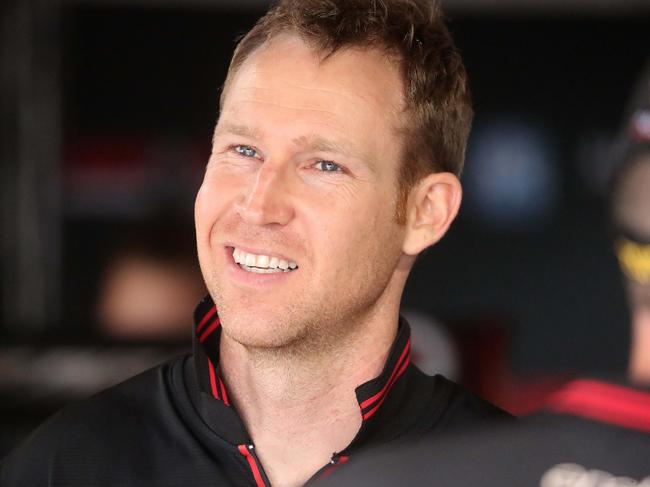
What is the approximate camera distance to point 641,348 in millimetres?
1237

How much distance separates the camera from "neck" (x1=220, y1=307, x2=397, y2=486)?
80.4 inches

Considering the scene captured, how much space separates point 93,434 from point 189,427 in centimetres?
17

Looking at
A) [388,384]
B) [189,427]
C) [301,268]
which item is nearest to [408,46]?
[301,268]

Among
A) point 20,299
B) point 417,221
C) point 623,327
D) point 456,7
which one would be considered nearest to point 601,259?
point 623,327

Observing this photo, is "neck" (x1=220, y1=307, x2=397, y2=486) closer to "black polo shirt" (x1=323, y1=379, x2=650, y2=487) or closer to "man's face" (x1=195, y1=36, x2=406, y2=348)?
"man's face" (x1=195, y1=36, x2=406, y2=348)

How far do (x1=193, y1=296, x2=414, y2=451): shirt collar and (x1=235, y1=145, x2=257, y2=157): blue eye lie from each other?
0.32 m

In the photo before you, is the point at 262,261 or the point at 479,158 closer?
the point at 262,261

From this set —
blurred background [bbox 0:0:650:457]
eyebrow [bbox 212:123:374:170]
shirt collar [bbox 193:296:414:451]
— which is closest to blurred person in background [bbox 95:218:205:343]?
blurred background [bbox 0:0:650:457]

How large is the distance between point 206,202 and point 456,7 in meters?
5.00

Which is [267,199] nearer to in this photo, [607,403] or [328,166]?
[328,166]

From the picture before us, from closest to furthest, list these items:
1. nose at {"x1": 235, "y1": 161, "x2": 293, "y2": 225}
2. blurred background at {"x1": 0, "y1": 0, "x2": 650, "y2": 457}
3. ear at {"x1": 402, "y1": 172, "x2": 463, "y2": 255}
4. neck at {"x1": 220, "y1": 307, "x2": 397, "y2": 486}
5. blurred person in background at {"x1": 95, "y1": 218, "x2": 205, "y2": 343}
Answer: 1. nose at {"x1": 235, "y1": 161, "x2": 293, "y2": 225}
2. neck at {"x1": 220, "y1": 307, "x2": 397, "y2": 486}
3. ear at {"x1": 402, "y1": 172, "x2": 463, "y2": 255}
4. blurred person in background at {"x1": 95, "y1": 218, "x2": 205, "y2": 343}
5. blurred background at {"x1": 0, "y1": 0, "x2": 650, "y2": 457}

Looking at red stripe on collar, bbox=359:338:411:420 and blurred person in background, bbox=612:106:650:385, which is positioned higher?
blurred person in background, bbox=612:106:650:385

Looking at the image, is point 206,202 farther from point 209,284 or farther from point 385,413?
point 385,413

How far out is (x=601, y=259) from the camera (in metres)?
7.26
